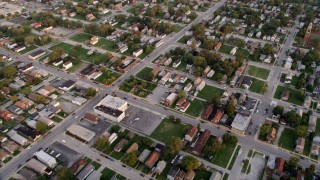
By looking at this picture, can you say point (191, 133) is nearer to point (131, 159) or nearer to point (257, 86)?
point (131, 159)

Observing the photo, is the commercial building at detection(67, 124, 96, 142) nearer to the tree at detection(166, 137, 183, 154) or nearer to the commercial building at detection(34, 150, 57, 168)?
the commercial building at detection(34, 150, 57, 168)

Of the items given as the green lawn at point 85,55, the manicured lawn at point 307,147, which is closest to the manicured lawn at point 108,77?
the green lawn at point 85,55

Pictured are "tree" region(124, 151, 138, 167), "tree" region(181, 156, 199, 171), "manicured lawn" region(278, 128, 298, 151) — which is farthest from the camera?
"manicured lawn" region(278, 128, 298, 151)

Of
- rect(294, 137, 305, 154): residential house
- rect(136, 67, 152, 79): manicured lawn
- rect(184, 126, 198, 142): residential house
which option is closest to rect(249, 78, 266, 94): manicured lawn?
rect(294, 137, 305, 154): residential house

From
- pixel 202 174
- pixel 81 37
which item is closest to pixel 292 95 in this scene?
pixel 202 174

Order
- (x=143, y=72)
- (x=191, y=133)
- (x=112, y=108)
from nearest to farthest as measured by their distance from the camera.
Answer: (x=191, y=133) → (x=112, y=108) → (x=143, y=72)
